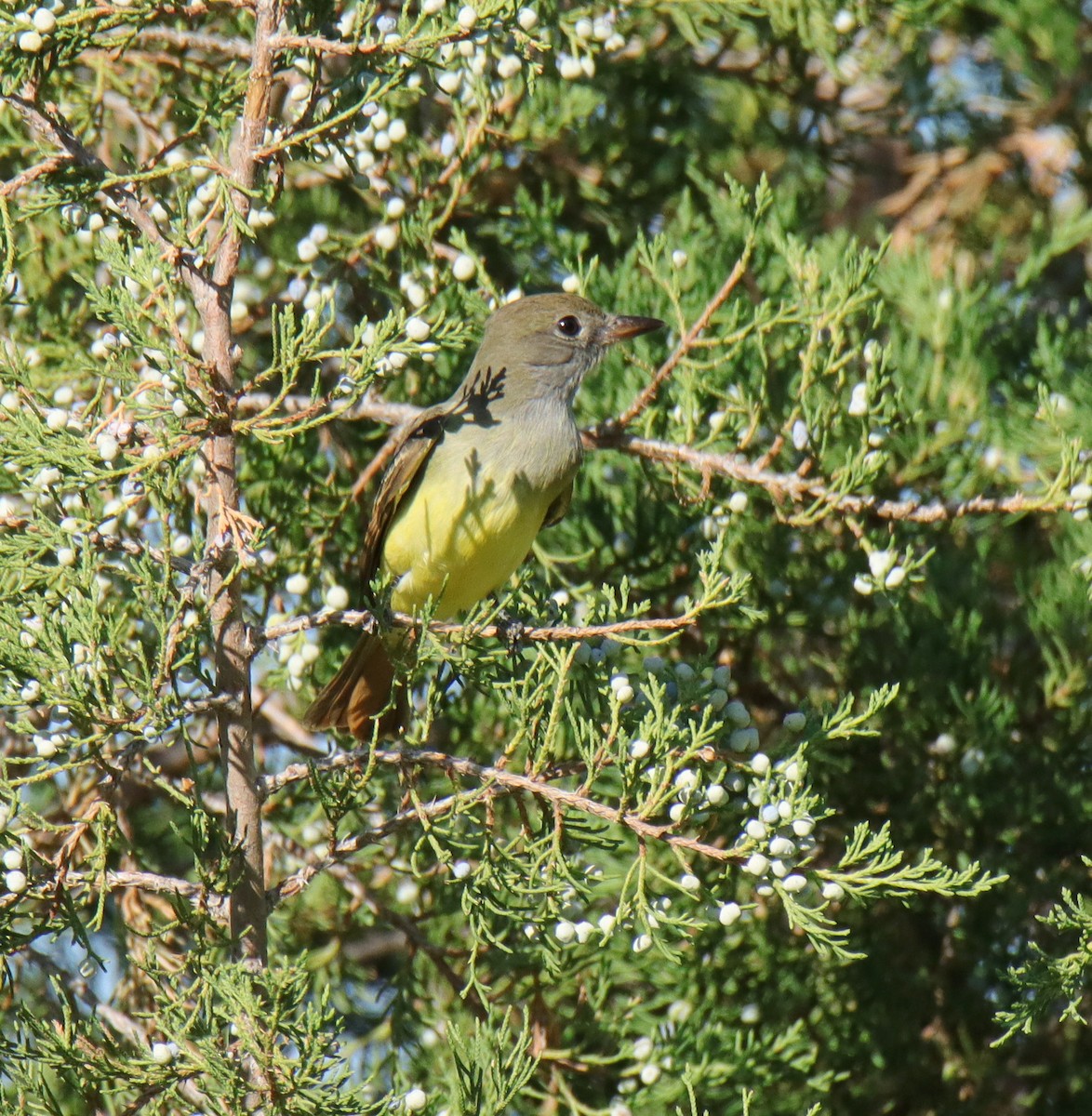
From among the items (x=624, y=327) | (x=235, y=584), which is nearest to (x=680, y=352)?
(x=624, y=327)

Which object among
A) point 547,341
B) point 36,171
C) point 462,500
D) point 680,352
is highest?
point 36,171

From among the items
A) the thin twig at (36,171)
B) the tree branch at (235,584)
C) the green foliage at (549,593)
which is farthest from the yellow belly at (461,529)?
the thin twig at (36,171)

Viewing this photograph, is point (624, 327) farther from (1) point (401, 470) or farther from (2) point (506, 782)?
(2) point (506, 782)

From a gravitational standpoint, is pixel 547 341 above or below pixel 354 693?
above

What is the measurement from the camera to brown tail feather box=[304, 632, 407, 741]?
150 inches

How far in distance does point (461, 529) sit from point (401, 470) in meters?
0.25

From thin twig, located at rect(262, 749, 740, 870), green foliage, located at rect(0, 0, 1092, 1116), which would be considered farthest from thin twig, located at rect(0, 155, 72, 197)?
thin twig, located at rect(262, 749, 740, 870)

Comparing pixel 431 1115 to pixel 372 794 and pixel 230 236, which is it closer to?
pixel 372 794

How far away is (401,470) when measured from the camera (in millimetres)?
3820

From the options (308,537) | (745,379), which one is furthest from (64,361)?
(745,379)

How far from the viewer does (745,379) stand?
3838mm

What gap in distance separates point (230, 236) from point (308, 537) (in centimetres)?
140

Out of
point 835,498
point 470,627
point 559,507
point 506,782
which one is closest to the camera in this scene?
point 506,782

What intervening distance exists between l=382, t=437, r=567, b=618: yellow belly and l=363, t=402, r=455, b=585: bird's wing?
0.05 metres
